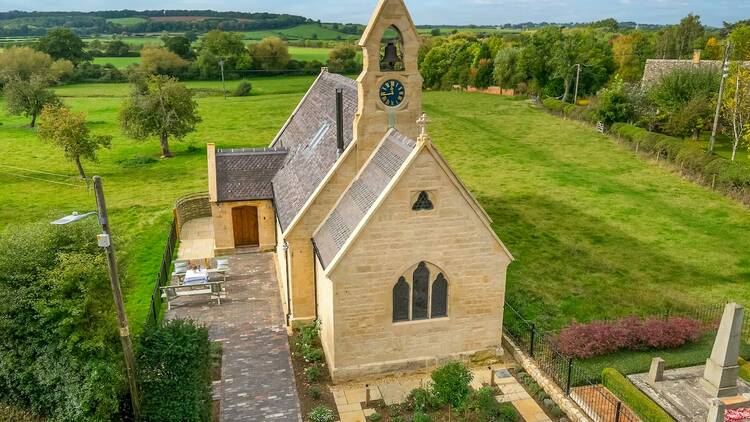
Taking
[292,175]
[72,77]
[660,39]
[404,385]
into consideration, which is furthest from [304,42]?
[404,385]

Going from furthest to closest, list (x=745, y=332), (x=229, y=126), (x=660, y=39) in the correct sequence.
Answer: (x=660, y=39) → (x=229, y=126) → (x=745, y=332)

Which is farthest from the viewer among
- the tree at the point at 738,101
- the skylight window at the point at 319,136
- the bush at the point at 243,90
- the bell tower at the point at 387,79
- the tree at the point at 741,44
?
the bush at the point at 243,90

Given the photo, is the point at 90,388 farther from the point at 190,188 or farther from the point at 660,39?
the point at 660,39

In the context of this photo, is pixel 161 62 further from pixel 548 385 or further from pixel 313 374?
pixel 548 385

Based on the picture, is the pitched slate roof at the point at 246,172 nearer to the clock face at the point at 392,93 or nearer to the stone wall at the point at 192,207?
the stone wall at the point at 192,207

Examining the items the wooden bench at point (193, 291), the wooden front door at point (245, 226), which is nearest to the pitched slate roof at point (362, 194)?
the wooden bench at point (193, 291)

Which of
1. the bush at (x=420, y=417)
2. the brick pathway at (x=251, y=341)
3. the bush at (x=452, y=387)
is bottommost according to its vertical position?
the brick pathway at (x=251, y=341)
